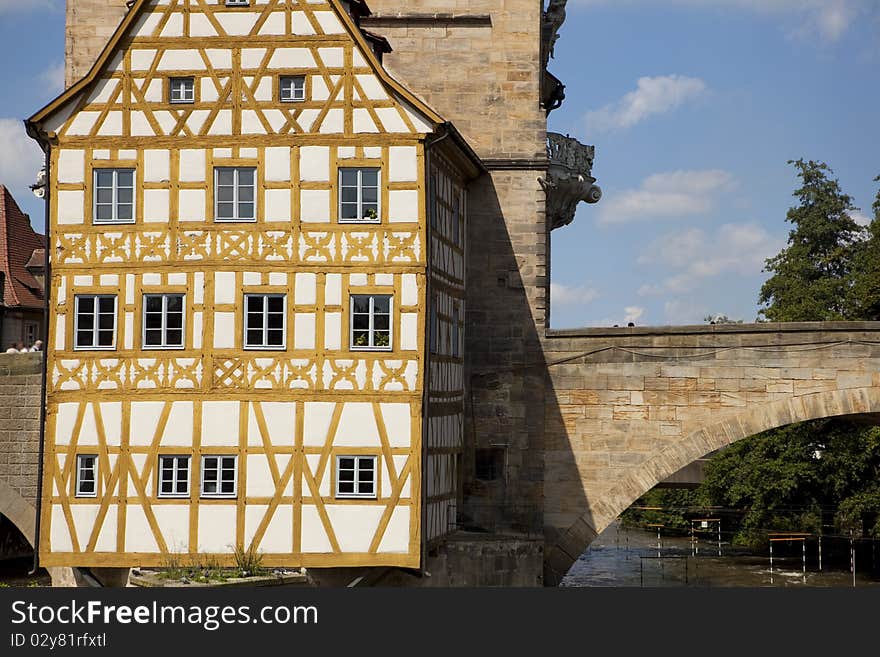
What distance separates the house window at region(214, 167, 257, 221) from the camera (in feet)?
77.2

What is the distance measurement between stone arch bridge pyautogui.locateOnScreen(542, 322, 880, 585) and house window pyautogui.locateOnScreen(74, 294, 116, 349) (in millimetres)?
8540

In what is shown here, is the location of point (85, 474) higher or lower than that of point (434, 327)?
lower

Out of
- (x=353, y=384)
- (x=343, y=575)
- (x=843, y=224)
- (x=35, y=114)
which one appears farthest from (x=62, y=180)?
(x=843, y=224)

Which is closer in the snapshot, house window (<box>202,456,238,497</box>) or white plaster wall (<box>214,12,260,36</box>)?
house window (<box>202,456,238,497</box>)

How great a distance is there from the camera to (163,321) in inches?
923

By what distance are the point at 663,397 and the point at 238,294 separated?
27.8ft

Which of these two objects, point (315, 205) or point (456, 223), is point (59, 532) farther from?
point (456, 223)

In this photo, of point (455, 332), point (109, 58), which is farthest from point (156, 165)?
point (455, 332)

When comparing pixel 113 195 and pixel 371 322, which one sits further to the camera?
pixel 113 195

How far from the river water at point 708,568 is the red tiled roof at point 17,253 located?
17.3 metres

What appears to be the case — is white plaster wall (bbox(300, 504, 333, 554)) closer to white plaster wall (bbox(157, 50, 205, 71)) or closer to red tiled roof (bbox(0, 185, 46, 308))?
white plaster wall (bbox(157, 50, 205, 71))

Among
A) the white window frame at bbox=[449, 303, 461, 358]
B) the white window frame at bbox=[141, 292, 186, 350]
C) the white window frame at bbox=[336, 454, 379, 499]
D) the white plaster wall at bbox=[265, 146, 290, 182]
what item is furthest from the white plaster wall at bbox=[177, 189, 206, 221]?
the white window frame at bbox=[449, 303, 461, 358]

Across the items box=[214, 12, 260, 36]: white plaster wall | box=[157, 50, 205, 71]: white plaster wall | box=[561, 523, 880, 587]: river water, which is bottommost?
box=[561, 523, 880, 587]: river water

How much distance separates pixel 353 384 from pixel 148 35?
670cm
